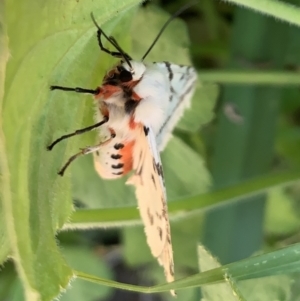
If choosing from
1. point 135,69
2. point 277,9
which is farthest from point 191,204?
point 277,9

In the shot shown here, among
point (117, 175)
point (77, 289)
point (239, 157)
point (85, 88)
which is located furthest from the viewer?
point (77, 289)

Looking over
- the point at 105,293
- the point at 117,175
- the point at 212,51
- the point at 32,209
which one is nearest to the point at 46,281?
the point at 32,209

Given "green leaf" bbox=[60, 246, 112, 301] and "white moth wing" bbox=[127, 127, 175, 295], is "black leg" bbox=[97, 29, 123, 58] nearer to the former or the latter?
"white moth wing" bbox=[127, 127, 175, 295]

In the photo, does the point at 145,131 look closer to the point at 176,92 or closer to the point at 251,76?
the point at 176,92

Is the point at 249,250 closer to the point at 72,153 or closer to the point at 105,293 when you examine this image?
the point at 105,293

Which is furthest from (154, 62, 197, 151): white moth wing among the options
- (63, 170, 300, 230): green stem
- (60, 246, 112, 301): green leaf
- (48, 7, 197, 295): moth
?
(60, 246, 112, 301): green leaf

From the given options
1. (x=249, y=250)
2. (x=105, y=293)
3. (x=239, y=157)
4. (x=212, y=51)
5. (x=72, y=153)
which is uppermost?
(x=212, y=51)

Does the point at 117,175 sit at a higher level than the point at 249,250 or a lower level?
higher
